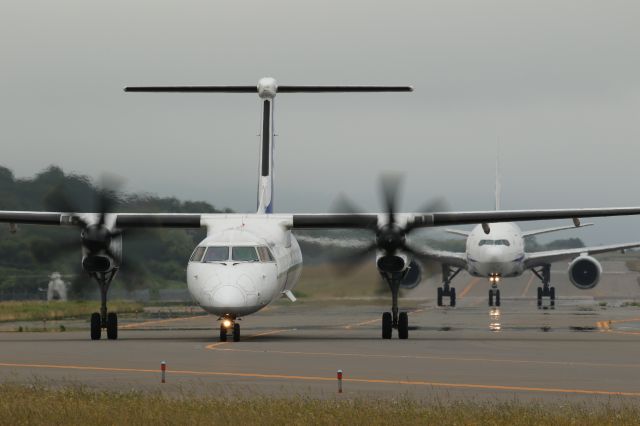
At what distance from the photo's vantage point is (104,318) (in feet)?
106

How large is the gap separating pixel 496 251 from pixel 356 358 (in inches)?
1299

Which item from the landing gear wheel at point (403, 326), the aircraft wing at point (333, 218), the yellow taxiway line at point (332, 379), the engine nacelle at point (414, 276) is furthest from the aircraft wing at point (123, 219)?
the engine nacelle at point (414, 276)

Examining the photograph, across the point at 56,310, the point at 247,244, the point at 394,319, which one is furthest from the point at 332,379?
the point at 56,310

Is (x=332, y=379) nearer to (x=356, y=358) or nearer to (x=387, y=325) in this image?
(x=356, y=358)

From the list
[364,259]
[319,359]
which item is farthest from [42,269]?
[319,359]

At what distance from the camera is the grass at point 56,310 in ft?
158

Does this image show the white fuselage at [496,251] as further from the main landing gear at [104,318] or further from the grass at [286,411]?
the grass at [286,411]

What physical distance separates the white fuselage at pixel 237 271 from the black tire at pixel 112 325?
3.48 metres

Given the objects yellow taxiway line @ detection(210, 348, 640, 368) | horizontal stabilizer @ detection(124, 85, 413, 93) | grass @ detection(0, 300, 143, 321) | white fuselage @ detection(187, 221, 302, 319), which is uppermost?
horizontal stabilizer @ detection(124, 85, 413, 93)

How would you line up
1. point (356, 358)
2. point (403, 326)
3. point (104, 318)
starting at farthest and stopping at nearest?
point (104, 318) → point (403, 326) → point (356, 358)

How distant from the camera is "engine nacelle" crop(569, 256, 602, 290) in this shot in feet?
203

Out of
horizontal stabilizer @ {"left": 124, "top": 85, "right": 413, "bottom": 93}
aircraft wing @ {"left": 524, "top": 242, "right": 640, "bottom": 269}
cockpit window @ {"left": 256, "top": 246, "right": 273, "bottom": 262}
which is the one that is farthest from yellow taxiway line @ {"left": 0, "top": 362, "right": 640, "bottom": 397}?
aircraft wing @ {"left": 524, "top": 242, "right": 640, "bottom": 269}

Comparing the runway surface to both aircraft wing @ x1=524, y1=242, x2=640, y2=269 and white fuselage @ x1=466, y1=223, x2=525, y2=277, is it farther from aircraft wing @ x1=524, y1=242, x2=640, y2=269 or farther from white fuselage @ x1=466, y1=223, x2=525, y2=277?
aircraft wing @ x1=524, y1=242, x2=640, y2=269

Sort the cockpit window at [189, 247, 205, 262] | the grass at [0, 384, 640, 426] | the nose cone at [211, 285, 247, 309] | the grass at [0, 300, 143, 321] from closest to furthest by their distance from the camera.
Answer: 1. the grass at [0, 384, 640, 426]
2. the nose cone at [211, 285, 247, 309]
3. the cockpit window at [189, 247, 205, 262]
4. the grass at [0, 300, 143, 321]
